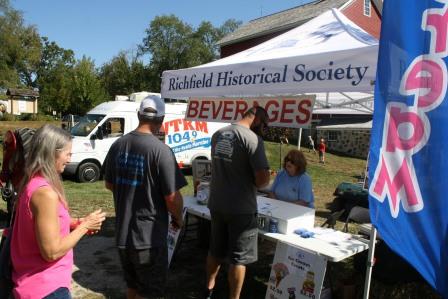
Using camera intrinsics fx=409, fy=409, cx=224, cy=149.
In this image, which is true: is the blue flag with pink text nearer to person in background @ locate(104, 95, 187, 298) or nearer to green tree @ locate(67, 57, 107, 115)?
person in background @ locate(104, 95, 187, 298)

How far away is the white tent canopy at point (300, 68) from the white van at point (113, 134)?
573 cm

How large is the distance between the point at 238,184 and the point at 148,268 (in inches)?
40.5

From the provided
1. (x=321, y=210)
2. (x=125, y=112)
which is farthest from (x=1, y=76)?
(x=321, y=210)

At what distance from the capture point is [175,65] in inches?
2012

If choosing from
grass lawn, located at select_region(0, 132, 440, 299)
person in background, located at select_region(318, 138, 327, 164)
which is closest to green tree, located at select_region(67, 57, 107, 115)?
grass lawn, located at select_region(0, 132, 440, 299)

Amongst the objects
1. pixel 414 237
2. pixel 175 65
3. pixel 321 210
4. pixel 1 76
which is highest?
pixel 175 65

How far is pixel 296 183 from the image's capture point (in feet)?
15.3

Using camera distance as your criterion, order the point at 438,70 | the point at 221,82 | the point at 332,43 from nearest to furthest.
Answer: the point at 438,70
the point at 332,43
the point at 221,82

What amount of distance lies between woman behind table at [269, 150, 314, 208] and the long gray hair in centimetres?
300

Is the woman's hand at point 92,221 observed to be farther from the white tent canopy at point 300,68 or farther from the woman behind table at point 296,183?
the woman behind table at point 296,183

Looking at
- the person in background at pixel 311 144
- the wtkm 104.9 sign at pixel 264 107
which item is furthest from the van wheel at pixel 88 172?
the person in background at pixel 311 144

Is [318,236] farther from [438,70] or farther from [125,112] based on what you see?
[125,112]

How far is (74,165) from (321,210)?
21.4 ft

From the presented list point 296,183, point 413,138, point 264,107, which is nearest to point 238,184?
point 296,183
